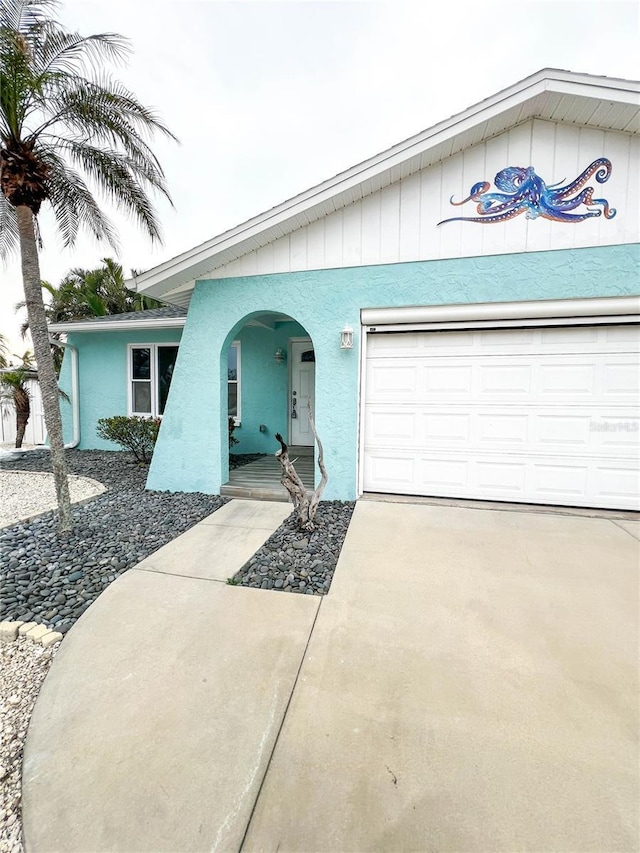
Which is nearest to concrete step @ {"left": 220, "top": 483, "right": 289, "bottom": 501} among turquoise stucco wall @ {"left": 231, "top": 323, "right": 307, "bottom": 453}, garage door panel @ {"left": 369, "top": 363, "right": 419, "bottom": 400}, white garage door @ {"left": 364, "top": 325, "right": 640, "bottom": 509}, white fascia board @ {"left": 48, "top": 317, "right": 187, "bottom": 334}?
white garage door @ {"left": 364, "top": 325, "right": 640, "bottom": 509}

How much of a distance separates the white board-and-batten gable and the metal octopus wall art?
40mm

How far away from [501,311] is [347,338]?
2.05m

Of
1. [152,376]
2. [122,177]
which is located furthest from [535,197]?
[152,376]

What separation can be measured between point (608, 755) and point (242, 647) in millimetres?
1994

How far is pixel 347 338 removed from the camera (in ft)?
16.9

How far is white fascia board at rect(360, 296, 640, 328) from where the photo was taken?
4.57 meters

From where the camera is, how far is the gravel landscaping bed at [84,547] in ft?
9.75

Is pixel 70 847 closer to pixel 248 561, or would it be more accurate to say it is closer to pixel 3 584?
pixel 248 561

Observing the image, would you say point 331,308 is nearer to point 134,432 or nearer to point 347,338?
point 347,338

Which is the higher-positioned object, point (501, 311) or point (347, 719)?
point (501, 311)

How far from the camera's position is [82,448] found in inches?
388

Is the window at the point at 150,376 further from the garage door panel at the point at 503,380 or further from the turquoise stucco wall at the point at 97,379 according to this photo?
the garage door panel at the point at 503,380

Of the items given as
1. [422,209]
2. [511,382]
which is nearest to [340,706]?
[511,382]

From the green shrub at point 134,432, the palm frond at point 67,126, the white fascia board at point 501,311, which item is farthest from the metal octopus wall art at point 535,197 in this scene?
the green shrub at point 134,432
